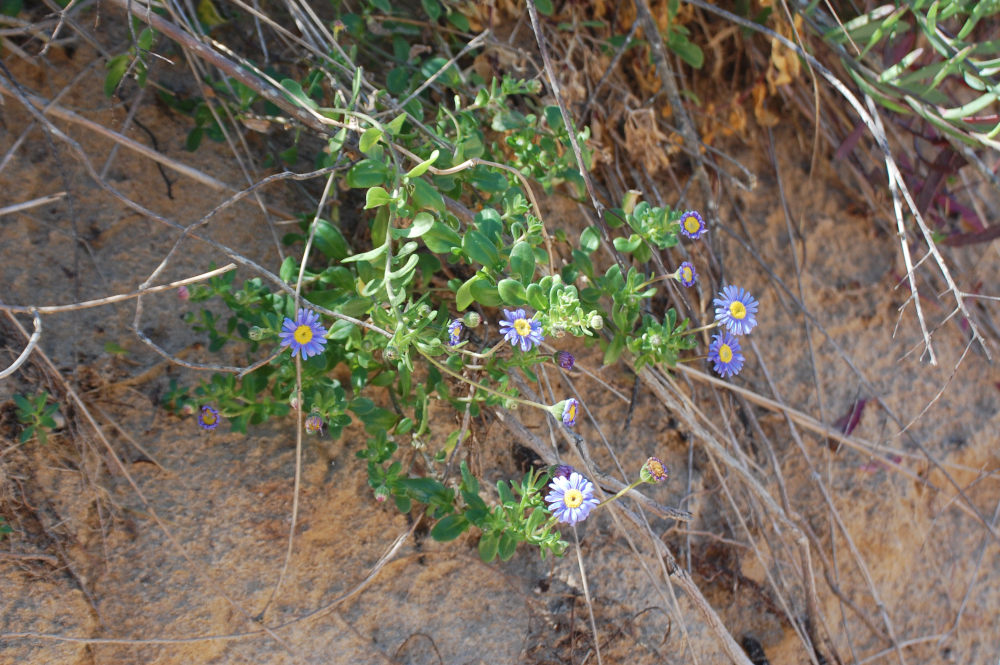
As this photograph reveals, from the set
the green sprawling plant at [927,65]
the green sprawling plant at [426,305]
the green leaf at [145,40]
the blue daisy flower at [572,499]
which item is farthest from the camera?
the green sprawling plant at [927,65]

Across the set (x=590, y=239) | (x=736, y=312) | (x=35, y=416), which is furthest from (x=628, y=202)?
Answer: (x=35, y=416)

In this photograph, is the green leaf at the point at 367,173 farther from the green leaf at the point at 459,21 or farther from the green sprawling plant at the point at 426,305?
the green leaf at the point at 459,21

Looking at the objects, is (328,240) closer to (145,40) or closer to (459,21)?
(145,40)

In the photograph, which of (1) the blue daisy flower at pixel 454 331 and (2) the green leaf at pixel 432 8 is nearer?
(1) the blue daisy flower at pixel 454 331

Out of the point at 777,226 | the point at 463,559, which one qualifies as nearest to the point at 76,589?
the point at 463,559

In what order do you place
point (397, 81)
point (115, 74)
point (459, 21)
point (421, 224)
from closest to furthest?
point (421, 224) → point (115, 74) → point (397, 81) → point (459, 21)

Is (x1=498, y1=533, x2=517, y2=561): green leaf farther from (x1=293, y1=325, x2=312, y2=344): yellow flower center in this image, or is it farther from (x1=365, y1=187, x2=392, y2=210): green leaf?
(x1=365, y1=187, x2=392, y2=210): green leaf

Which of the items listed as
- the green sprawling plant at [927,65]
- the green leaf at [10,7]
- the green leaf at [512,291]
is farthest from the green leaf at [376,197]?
the green sprawling plant at [927,65]
